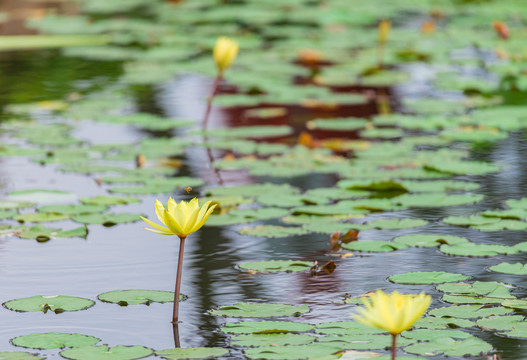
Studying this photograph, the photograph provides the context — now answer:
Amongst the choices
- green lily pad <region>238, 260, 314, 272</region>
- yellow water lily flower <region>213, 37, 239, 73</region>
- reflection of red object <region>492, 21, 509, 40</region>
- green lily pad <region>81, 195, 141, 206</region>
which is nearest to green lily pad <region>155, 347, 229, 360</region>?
green lily pad <region>238, 260, 314, 272</region>

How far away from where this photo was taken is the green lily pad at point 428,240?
2.75 meters

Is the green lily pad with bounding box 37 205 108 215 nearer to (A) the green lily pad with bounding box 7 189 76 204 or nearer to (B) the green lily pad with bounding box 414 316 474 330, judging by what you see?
(A) the green lily pad with bounding box 7 189 76 204

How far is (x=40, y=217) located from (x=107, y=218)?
21 cm

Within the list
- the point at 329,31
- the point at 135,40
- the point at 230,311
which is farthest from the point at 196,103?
the point at 230,311

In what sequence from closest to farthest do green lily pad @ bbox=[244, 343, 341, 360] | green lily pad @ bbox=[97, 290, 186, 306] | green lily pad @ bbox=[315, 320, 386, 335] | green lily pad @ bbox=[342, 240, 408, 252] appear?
green lily pad @ bbox=[244, 343, 341, 360] < green lily pad @ bbox=[315, 320, 386, 335] < green lily pad @ bbox=[97, 290, 186, 306] < green lily pad @ bbox=[342, 240, 408, 252]

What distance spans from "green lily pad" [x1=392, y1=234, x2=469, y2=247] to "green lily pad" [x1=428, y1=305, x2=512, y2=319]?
530 mm

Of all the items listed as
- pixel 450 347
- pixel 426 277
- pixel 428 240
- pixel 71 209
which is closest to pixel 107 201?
pixel 71 209

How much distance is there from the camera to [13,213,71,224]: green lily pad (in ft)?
9.98

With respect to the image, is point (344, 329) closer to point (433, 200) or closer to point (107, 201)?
point (433, 200)

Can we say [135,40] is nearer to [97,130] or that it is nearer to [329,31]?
[329,31]

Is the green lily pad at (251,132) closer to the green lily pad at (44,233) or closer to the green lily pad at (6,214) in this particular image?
the green lily pad at (6,214)

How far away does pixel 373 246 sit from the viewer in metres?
2.73

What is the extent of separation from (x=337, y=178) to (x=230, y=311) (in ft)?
4.56

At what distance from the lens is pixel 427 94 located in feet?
16.1
